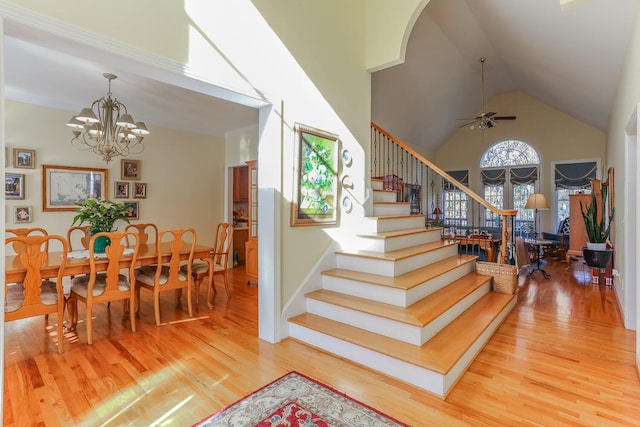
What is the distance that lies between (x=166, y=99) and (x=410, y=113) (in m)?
5.39

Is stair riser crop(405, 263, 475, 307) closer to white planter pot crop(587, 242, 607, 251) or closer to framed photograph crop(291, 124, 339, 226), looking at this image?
framed photograph crop(291, 124, 339, 226)

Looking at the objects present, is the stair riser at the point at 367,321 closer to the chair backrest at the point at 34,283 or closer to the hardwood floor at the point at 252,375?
the hardwood floor at the point at 252,375

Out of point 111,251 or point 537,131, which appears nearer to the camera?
point 111,251

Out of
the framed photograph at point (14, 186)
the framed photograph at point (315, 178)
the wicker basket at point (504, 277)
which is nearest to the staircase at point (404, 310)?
the wicker basket at point (504, 277)

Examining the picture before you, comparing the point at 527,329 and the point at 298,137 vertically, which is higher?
the point at 298,137

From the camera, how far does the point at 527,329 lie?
332 centimetres

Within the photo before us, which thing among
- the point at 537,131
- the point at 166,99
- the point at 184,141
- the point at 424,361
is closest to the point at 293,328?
the point at 424,361

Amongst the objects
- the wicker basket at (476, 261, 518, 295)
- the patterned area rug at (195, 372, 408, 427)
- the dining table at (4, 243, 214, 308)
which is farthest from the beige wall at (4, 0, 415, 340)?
the wicker basket at (476, 261, 518, 295)

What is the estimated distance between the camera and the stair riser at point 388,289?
2.92 meters

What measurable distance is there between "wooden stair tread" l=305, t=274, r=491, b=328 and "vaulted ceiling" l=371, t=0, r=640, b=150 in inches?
115

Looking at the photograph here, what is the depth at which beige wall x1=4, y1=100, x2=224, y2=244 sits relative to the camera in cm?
430

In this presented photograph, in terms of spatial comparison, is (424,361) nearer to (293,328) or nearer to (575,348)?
(293,328)

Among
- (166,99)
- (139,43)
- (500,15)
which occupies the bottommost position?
(139,43)

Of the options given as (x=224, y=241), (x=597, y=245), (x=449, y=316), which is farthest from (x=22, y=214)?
(x=597, y=245)
